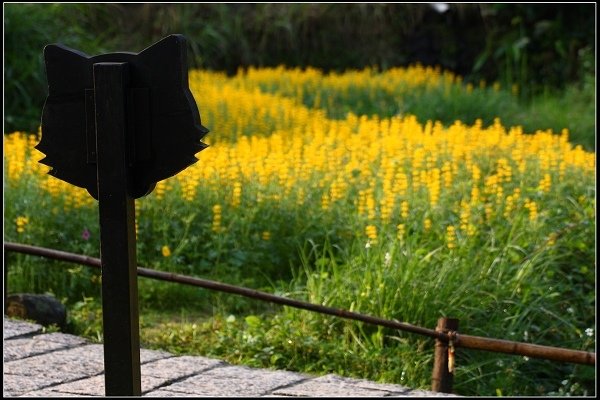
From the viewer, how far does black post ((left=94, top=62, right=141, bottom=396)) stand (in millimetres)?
3393

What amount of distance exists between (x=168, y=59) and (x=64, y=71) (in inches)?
14.2

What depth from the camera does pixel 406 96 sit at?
45.1 ft

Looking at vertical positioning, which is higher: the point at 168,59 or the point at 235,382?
the point at 168,59

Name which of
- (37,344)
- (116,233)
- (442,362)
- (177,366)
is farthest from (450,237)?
(116,233)

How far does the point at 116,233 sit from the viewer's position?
137 inches

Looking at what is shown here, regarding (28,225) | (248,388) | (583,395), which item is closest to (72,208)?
(28,225)

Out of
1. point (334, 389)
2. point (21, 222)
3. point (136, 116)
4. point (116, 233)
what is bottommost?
point (334, 389)

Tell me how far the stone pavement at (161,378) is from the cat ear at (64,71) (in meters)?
1.84

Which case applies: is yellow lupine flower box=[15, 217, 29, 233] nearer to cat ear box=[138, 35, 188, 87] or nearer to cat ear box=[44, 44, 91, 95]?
cat ear box=[44, 44, 91, 95]

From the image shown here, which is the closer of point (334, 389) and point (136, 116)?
point (136, 116)

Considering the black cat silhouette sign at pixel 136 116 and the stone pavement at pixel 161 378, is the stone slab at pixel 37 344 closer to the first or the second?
the stone pavement at pixel 161 378

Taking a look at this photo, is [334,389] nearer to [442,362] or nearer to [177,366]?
[442,362]

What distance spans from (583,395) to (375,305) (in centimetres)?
126

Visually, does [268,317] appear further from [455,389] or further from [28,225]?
[28,225]
